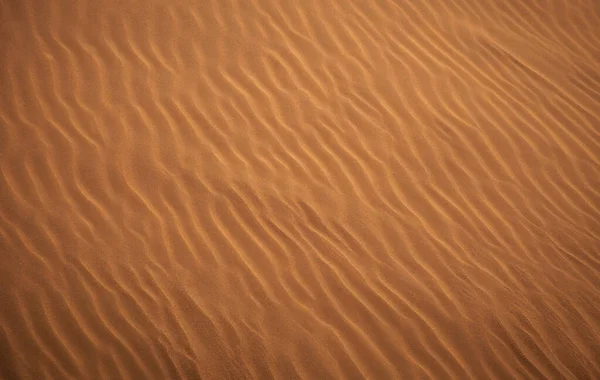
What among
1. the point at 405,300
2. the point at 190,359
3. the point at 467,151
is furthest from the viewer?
the point at 467,151

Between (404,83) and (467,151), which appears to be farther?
(404,83)

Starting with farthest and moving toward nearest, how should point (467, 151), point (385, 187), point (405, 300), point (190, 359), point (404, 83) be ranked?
point (404, 83), point (467, 151), point (385, 187), point (405, 300), point (190, 359)

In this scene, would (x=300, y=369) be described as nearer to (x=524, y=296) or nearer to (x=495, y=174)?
(x=524, y=296)

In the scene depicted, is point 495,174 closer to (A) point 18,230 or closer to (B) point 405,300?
(B) point 405,300

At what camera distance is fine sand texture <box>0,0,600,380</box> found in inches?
118

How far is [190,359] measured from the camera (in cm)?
291

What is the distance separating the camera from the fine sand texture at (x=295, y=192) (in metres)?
3.00

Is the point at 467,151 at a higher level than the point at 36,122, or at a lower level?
lower

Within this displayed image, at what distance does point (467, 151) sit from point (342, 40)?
1.53m

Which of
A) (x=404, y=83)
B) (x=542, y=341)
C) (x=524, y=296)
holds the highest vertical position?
(x=404, y=83)

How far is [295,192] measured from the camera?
140 inches

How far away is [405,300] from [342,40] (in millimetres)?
2463

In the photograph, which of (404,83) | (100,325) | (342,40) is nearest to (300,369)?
(100,325)

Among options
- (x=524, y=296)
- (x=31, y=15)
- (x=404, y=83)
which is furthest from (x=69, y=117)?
(x=524, y=296)
